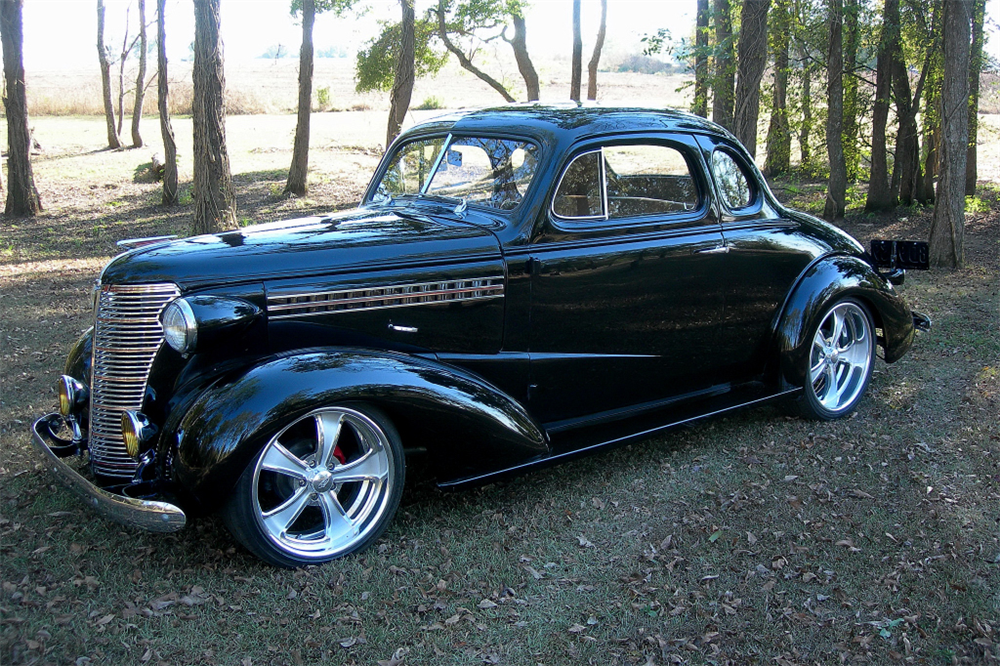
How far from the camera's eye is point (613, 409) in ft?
14.7

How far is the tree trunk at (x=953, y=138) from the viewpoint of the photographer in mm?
8492

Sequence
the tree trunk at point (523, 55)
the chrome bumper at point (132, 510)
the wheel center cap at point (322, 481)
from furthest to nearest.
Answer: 1. the tree trunk at point (523, 55)
2. the wheel center cap at point (322, 481)
3. the chrome bumper at point (132, 510)

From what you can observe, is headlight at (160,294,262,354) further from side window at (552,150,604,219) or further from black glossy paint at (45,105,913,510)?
side window at (552,150,604,219)

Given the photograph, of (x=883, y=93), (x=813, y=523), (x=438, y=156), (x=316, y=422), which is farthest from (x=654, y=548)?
(x=883, y=93)

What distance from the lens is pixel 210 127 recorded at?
10.0 m

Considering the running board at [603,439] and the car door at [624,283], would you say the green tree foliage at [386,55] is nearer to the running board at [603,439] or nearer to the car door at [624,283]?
the car door at [624,283]

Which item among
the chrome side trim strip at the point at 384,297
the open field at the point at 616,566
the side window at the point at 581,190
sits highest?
the side window at the point at 581,190

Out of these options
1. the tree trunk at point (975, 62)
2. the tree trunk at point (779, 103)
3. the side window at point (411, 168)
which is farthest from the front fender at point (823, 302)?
the tree trunk at point (779, 103)

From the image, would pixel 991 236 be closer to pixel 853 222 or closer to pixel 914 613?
pixel 853 222

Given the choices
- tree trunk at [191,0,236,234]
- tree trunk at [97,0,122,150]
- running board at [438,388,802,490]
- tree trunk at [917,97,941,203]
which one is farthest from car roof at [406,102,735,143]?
tree trunk at [97,0,122,150]

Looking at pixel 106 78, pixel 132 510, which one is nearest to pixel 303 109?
pixel 106 78

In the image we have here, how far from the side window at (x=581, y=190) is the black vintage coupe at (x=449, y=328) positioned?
0.01 metres

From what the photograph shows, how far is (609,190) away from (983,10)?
37.9ft

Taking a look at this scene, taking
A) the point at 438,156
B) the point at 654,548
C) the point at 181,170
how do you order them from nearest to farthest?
1. the point at 654,548
2. the point at 438,156
3. the point at 181,170
